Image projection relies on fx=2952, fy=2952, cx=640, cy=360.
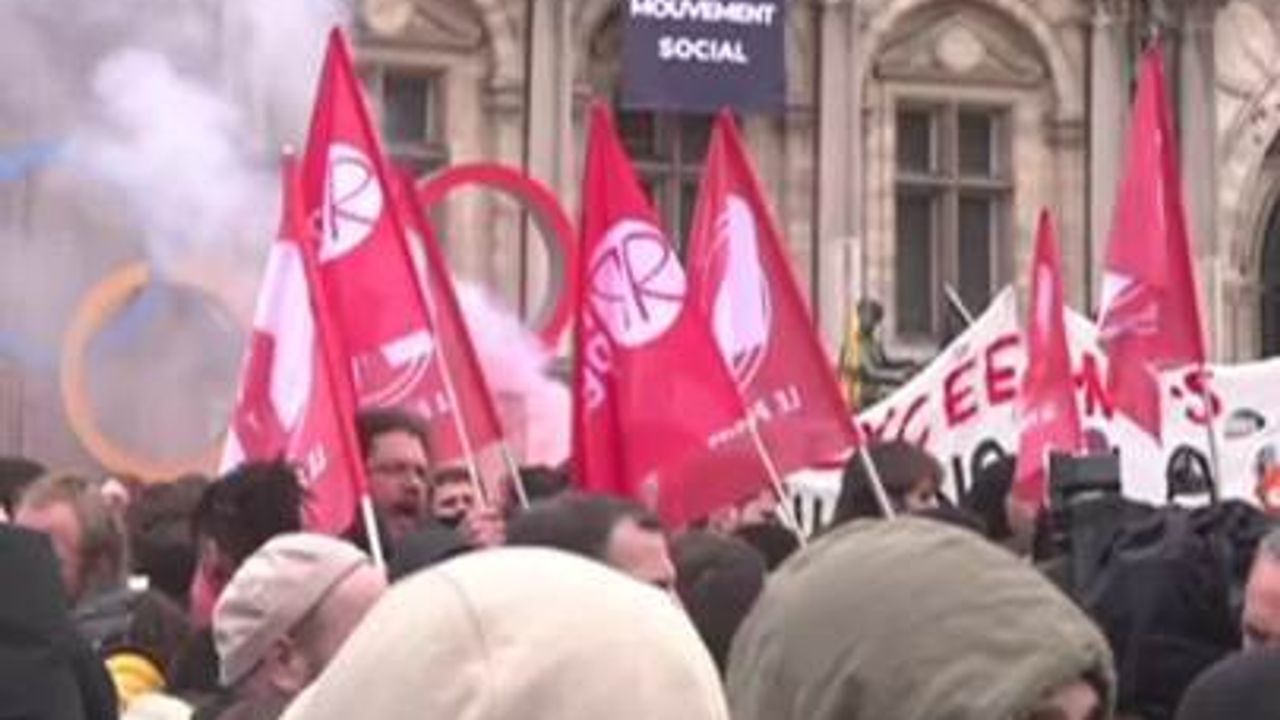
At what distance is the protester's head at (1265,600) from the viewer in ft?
14.9

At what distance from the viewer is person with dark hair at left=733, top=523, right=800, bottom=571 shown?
7273 millimetres

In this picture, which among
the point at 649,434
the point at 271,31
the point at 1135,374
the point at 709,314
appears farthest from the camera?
the point at 271,31

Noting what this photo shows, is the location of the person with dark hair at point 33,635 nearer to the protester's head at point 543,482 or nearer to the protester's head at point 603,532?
the protester's head at point 603,532

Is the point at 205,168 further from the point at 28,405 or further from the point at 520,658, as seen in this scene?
the point at 520,658

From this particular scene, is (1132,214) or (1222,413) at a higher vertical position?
(1132,214)

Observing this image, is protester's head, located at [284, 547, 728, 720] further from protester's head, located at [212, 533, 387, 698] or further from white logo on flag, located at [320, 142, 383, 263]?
white logo on flag, located at [320, 142, 383, 263]

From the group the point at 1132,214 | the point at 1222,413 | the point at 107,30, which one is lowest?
the point at 1222,413

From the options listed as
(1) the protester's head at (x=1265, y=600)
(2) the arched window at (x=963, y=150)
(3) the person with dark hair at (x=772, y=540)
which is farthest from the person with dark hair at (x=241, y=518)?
(2) the arched window at (x=963, y=150)

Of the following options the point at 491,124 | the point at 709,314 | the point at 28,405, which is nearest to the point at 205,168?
the point at 28,405

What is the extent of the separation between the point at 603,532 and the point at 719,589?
0.58m

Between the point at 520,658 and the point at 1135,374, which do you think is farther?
the point at 1135,374

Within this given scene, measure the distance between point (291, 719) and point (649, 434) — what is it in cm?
594

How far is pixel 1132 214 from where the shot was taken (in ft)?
32.4

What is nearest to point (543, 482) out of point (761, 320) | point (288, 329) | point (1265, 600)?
point (761, 320)
